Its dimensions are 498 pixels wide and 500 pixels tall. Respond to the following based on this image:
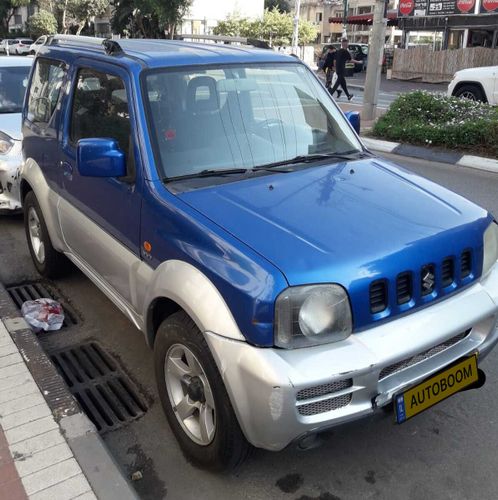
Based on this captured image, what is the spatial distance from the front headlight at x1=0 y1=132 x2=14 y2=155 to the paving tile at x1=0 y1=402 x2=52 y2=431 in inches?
152

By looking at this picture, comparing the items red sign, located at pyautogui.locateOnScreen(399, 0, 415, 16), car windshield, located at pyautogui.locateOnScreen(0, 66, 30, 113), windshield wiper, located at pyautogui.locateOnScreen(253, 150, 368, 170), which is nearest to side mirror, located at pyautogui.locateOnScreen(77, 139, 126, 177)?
windshield wiper, located at pyautogui.locateOnScreen(253, 150, 368, 170)

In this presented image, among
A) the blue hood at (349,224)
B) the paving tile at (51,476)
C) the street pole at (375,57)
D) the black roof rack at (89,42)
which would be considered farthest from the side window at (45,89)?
the street pole at (375,57)

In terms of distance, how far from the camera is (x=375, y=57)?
12.4m

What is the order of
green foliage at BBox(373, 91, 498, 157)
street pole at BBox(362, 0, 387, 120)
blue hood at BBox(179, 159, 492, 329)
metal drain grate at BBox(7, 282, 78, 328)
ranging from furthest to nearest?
street pole at BBox(362, 0, 387, 120) → green foliage at BBox(373, 91, 498, 157) → metal drain grate at BBox(7, 282, 78, 328) → blue hood at BBox(179, 159, 492, 329)

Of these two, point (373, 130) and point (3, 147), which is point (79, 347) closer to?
point (3, 147)

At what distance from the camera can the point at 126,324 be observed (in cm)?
431

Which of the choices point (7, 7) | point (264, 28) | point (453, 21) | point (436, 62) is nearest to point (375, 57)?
point (436, 62)

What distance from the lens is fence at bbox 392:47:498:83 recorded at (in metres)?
25.8

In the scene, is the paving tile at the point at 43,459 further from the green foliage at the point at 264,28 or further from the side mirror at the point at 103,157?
the green foliage at the point at 264,28

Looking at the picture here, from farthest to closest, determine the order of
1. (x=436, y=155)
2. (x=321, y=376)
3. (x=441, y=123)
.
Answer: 1. (x=441, y=123)
2. (x=436, y=155)
3. (x=321, y=376)

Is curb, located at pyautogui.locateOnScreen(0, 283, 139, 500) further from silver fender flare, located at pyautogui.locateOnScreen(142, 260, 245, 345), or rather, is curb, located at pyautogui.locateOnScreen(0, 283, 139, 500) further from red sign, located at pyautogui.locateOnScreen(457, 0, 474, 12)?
red sign, located at pyautogui.locateOnScreen(457, 0, 474, 12)

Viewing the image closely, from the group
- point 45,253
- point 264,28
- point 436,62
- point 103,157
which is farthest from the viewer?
point 264,28

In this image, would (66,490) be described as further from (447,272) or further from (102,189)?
(447,272)

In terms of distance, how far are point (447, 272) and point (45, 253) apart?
331 cm
